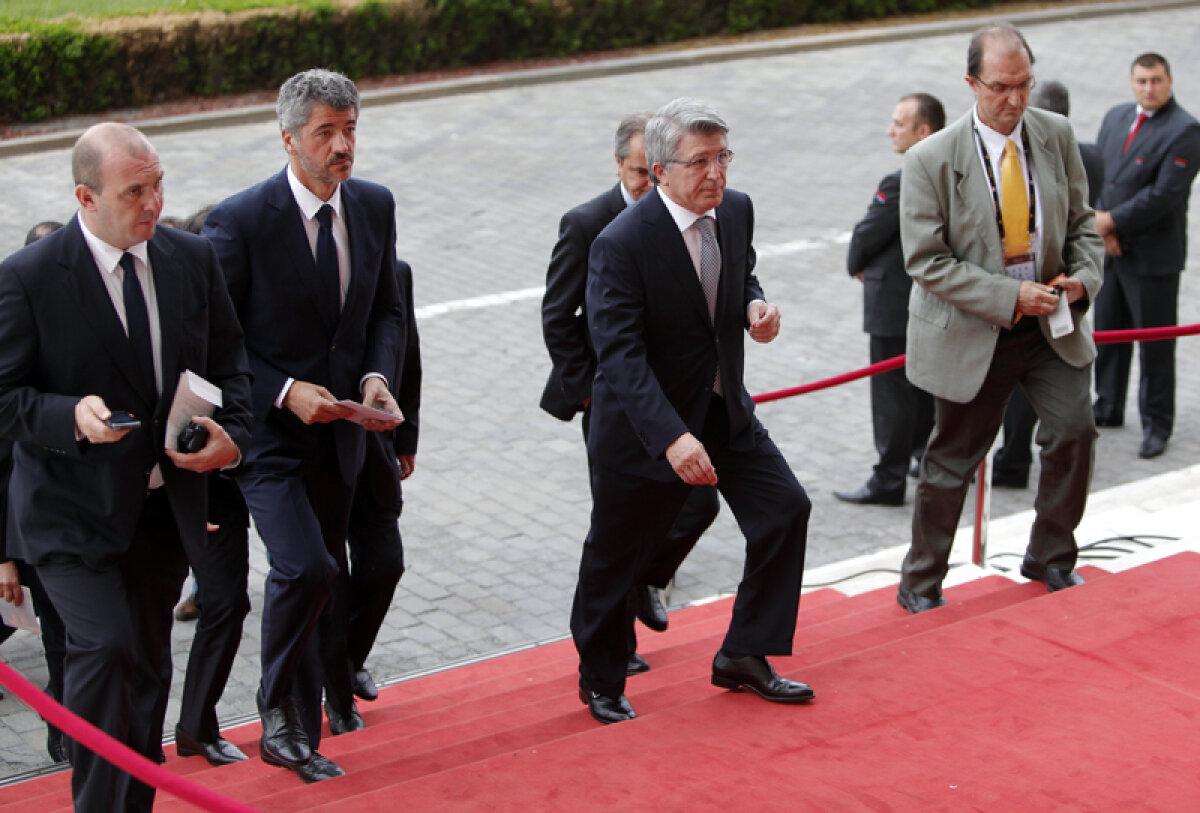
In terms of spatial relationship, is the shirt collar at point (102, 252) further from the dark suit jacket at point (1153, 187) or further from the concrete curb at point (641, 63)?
the concrete curb at point (641, 63)

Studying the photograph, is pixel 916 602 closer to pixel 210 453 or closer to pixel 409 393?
pixel 409 393

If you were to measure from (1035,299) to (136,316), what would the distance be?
3.16 m

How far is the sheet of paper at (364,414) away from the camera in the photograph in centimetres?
462

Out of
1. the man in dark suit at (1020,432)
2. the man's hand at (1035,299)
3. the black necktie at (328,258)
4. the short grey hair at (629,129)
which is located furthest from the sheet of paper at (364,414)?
the man in dark suit at (1020,432)

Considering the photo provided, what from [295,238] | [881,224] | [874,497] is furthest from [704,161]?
[874,497]

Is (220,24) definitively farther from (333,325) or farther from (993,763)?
(993,763)

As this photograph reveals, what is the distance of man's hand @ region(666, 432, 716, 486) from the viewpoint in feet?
14.8

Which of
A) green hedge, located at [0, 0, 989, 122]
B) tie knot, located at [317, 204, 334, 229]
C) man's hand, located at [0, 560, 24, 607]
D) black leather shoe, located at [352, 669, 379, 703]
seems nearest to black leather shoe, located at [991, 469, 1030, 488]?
black leather shoe, located at [352, 669, 379, 703]

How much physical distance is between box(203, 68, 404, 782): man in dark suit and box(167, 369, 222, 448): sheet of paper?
0.48 meters

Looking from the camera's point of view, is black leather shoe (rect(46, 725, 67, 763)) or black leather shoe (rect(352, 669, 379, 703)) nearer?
black leather shoe (rect(46, 725, 67, 763))

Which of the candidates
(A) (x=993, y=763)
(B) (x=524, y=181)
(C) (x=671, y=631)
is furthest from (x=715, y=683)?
(B) (x=524, y=181)

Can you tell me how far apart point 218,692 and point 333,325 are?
139cm

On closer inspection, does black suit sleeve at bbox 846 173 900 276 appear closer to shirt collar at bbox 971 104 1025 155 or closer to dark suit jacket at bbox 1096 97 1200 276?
dark suit jacket at bbox 1096 97 1200 276

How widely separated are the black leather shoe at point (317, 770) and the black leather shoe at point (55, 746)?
→ 3.99 ft
